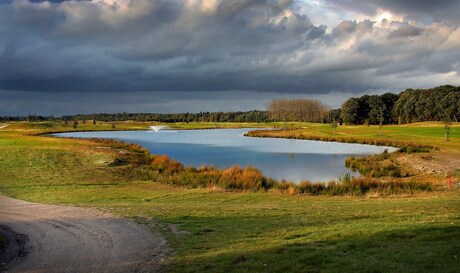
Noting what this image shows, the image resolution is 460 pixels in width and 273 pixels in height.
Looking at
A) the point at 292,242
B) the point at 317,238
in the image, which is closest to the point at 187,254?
the point at 292,242

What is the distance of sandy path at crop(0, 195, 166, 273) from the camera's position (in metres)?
10.7

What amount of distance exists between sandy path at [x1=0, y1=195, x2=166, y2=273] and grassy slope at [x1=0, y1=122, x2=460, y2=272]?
31.9 inches

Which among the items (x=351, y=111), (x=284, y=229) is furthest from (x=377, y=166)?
(x=351, y=111)

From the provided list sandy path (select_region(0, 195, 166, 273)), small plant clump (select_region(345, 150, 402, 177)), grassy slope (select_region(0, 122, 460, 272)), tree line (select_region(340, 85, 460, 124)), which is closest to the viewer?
grassy slope (select_region(0, 122, 460, 272))

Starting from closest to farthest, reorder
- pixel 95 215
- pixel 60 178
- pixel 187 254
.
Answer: pixel 187 254, pixel 95 215, pixel 60 178

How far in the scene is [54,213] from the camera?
17.8 meters

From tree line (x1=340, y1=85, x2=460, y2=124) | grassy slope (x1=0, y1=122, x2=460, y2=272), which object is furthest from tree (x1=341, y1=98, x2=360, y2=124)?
grassy slope (x1=0, y1=122, x2=460, y2=272)

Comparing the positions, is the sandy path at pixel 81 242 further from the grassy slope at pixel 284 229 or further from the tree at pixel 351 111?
the tree at pixel 351 111

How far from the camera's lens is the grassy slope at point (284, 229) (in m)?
9.43

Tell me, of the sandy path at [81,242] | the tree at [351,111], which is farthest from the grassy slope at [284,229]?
the tree at [351,111]

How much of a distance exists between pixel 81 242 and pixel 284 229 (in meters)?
5.91

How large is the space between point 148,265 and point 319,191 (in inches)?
706

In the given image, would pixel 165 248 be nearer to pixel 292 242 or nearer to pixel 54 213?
pixel 292 242

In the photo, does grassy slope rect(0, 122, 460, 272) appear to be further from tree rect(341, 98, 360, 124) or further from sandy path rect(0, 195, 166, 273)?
tree rect(341, 98, 360, 124)
